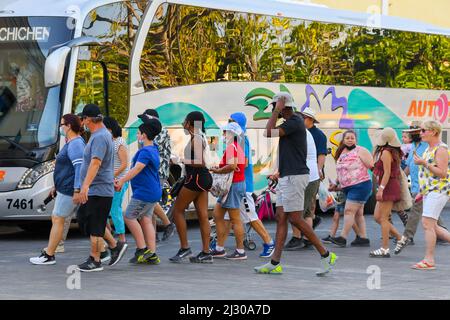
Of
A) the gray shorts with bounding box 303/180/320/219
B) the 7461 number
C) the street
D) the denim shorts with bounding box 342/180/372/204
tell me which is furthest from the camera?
the 7461 number

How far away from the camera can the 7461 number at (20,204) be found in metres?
16.6

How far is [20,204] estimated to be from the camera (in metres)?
16.7

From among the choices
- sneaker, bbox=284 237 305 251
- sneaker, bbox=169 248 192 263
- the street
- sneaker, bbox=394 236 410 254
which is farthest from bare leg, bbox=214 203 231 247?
sneaker, bbox=394 236 410 254

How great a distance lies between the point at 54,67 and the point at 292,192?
5223 mm

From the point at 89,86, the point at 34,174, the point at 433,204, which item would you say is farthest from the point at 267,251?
the point at 89,86

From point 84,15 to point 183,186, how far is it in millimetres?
4548

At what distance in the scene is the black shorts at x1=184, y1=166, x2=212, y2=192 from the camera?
13.5m

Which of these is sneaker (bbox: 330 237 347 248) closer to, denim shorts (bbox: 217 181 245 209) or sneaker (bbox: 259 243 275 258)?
sneaker (bbox: 259 243 275 258)

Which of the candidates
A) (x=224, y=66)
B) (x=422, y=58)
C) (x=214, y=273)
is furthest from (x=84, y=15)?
(x=422, y=58)

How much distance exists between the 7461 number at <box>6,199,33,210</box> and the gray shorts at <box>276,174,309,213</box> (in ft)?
17.7

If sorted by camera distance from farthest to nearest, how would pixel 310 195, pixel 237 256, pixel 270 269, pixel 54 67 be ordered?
pixel 54 67
pixel 310 195
pixel 237 256
pixel 270 269

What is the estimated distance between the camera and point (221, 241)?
1416 cm

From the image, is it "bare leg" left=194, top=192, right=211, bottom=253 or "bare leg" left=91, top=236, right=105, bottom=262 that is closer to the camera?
"bare leg" left=91, top=236, right=105, bottom=262

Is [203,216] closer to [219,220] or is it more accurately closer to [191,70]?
[219,220]
